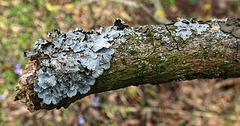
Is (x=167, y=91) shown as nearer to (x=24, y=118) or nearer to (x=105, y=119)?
(x=105, y=119)

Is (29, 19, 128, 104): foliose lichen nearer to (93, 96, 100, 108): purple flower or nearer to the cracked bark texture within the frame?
the cracked bark texture

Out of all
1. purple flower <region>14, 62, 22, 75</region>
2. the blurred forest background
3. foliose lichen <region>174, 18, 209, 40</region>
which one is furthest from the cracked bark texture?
purple flower <region>14, 62, 22, 75</region>

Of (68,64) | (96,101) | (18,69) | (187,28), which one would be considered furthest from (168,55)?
(18,69)

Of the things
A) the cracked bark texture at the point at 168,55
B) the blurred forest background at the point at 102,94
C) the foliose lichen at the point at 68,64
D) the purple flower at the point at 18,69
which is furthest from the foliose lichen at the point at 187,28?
the purple flower at the point at 18,69

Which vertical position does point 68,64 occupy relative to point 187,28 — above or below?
below

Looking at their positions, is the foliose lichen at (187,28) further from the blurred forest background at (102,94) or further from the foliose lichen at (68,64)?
the blurred forest background at (102,94)

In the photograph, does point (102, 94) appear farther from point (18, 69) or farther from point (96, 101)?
point (18, 69)
